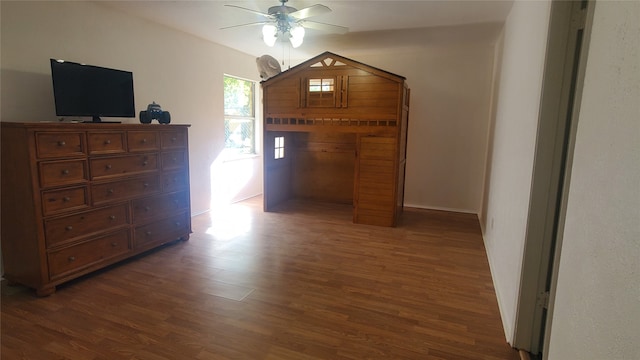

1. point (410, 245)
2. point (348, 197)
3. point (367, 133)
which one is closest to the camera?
point (410, 245)

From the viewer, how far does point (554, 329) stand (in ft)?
4.53

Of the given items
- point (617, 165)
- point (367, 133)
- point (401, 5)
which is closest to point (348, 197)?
point (367, 133)

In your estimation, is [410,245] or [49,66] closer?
[49,66]

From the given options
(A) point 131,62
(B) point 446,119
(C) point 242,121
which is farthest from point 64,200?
(B) point 446,119

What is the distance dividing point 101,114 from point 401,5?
304 centimetres

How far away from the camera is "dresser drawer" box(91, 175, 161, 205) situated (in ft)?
9.71

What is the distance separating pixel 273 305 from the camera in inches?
101

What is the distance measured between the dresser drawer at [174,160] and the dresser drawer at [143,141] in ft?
0.50

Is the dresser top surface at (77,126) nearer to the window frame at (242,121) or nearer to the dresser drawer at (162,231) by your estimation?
the dresser drawer at (162,231)

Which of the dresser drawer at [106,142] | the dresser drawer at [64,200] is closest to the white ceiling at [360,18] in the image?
the dresser drawer at [106,142]

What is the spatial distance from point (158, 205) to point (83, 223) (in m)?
0.76

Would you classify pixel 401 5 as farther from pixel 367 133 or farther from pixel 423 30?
pixel 367 133

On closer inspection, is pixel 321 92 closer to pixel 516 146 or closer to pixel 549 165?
pixel 516 146

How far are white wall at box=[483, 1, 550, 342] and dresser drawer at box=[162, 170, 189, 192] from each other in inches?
128
